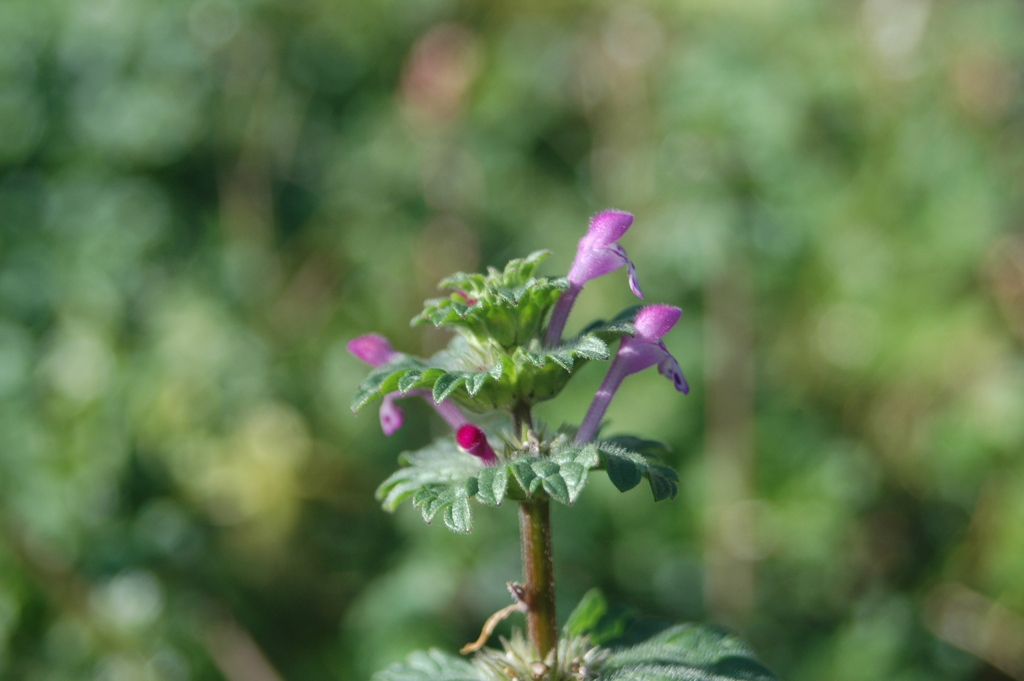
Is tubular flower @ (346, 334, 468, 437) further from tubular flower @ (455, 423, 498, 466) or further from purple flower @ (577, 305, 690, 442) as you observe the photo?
purple flower @ (577, 305, 690, 442)

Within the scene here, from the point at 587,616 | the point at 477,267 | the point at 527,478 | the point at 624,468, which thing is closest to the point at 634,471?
the point at 624,468

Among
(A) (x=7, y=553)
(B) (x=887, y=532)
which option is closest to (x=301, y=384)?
(A) (x=7, y=553)

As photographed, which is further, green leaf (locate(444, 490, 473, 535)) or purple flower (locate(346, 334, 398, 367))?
purple flower (locate(346, 334, 398, 367))

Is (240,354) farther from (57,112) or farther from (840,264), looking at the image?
(840,264)

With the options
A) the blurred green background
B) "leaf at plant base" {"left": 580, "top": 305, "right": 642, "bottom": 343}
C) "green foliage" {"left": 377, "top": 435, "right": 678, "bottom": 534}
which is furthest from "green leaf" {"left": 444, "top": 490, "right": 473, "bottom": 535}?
the blurred green background

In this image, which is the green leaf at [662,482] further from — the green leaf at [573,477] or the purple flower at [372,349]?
the purple flower at [372,349]

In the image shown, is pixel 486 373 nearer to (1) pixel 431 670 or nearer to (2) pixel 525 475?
(2) pixel 525 475

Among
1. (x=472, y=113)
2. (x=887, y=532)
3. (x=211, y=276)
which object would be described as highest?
(x=472, y=113)
